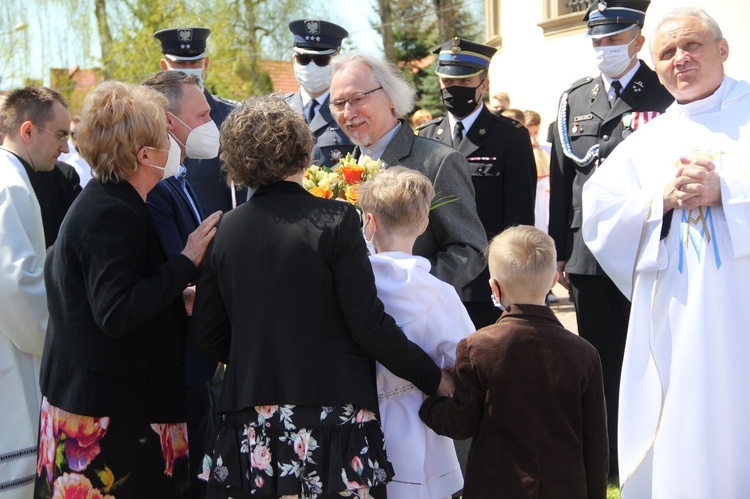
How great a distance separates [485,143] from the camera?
5.58 m

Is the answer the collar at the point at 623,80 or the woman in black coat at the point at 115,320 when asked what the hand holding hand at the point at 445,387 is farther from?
the collar at the point at 623,80

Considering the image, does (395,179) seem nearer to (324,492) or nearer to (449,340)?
(449,340)

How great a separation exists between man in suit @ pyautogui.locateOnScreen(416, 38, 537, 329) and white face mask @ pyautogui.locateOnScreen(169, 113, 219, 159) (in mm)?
1830

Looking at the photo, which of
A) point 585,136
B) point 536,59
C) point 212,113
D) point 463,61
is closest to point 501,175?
point 585,136

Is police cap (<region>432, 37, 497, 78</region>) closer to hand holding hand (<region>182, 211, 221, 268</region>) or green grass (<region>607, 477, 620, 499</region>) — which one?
green grass (<region>607, 477, 620, 499</region>)

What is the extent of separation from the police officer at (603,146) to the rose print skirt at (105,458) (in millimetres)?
2786

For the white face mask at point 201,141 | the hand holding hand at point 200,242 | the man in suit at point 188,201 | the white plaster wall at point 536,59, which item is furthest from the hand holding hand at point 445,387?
the white plaster wall at point 536,59

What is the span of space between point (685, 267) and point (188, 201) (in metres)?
Result: 2.20

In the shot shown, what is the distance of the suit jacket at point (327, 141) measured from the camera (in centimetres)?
514

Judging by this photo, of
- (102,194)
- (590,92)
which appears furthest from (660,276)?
(102,194)

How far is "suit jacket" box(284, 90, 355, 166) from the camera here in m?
5.14

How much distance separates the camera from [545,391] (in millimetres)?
3168

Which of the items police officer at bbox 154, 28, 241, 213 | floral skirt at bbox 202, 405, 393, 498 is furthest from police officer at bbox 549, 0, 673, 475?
floral skirt at bbox 202, 405, 393, 498

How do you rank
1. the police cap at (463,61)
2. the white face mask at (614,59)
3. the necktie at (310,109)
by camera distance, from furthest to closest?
the necktie at (310,109) < the police cap at (463,61) < the white face mask at (614,59)
